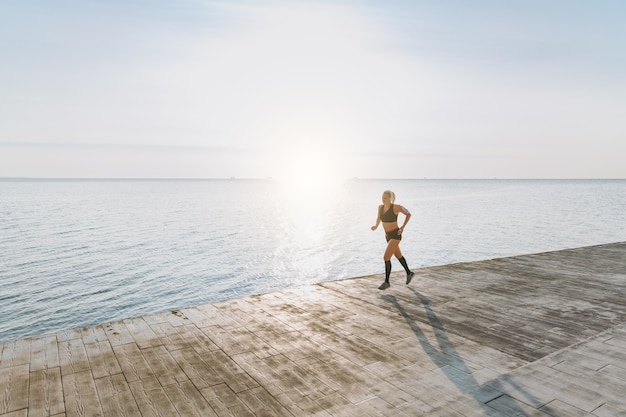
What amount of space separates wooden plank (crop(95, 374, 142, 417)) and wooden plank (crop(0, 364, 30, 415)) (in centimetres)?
72

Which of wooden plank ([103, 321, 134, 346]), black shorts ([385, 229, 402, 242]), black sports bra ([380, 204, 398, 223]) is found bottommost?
wooden plank ([103, 321, 134, 346])

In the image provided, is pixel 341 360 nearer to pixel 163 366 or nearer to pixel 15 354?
pixel 163 366

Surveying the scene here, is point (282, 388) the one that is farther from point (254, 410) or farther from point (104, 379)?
point (104, 379)

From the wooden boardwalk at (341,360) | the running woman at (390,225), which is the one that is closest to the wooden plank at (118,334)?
the wooden boardwalk at (341,360)

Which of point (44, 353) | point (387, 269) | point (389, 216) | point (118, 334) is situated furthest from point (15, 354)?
point (389, 216)

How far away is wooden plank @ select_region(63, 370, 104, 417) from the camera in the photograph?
155 inches

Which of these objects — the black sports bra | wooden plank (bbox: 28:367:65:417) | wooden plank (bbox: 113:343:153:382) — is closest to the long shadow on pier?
the black sports bra

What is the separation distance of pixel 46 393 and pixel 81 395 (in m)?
0.40

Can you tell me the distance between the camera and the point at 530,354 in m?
5.28

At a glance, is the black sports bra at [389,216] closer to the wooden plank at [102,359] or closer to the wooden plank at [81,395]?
the wooden plank at [102,359]

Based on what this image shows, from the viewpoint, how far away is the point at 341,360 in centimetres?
511

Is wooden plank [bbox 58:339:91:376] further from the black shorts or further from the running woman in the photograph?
the black shorts

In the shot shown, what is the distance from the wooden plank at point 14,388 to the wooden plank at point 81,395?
1.27 ft

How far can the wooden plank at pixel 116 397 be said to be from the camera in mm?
3934
